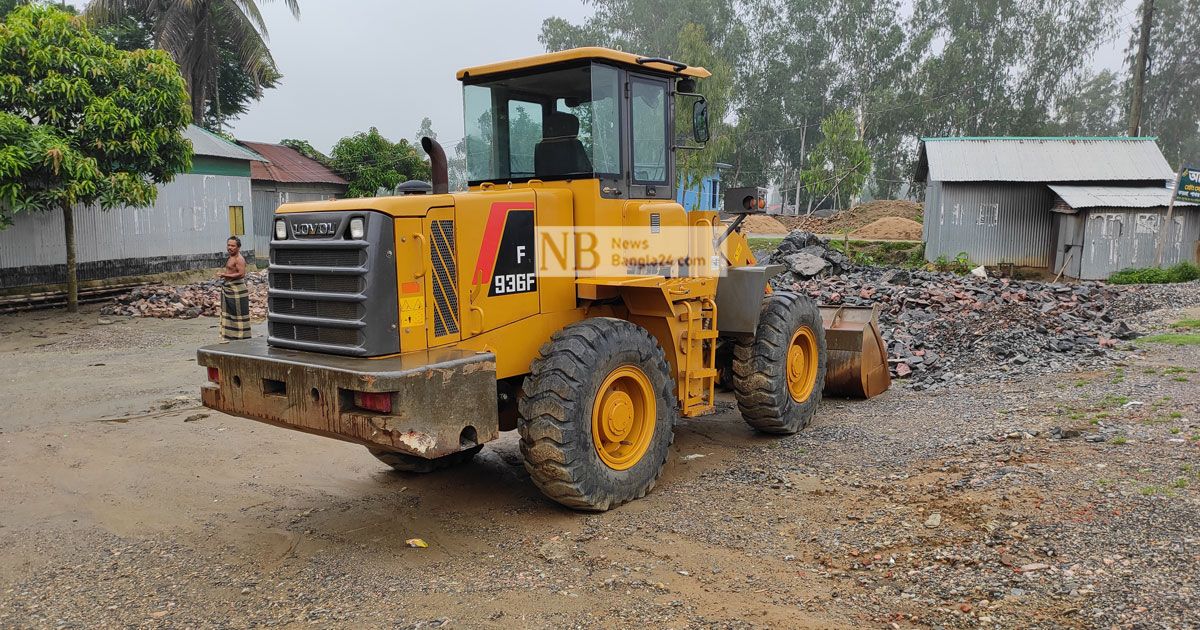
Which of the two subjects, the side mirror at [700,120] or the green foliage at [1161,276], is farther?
the green foliage at [1161,276]

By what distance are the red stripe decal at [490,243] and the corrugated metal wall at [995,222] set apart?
22.4 meters

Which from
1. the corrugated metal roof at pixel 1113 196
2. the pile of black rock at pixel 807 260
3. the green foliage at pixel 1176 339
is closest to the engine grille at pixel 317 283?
the green foliage at pixel 1176 339

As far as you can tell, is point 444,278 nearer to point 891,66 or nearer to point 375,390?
point 375,390

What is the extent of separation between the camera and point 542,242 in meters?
5.52

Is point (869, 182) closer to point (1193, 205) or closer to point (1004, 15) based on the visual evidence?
point (1004, 15)

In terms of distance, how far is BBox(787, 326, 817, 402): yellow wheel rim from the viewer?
7.50 m

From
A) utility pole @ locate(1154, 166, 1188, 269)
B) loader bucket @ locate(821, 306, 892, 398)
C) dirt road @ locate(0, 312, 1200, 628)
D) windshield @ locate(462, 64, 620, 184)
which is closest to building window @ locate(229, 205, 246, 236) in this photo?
dirt road @ locate(0, 312, 1200, 628)

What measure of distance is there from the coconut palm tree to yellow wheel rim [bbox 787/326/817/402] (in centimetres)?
2610

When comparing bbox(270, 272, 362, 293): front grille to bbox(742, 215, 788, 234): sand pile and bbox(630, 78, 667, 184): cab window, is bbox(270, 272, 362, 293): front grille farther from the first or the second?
bbox(742, 215, 788, 234): sand pile

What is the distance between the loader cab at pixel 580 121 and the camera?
577cm

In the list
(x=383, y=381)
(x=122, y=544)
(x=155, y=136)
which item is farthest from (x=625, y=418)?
(x=155, y=136)

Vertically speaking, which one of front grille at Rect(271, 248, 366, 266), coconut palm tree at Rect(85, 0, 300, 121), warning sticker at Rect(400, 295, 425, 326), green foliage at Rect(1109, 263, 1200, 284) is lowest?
green foliage at Rect(1109, 263, 1200, 284)

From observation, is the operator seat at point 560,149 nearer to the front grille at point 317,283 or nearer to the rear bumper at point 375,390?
the rear bumper at point 375,390

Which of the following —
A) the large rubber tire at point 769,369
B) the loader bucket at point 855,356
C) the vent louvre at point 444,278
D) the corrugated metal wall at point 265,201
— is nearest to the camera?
the vent louvre at point 444,278
